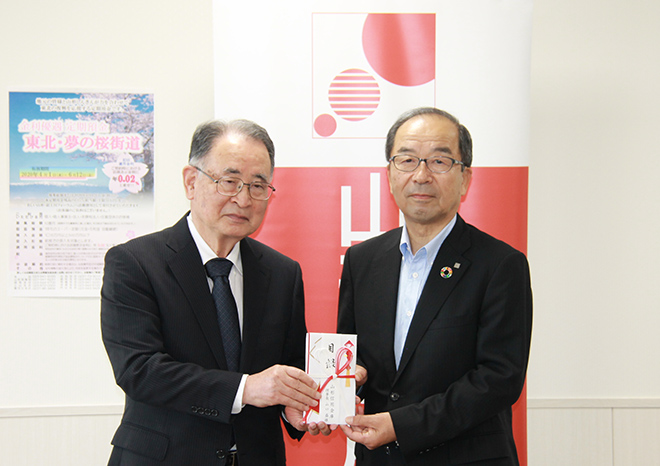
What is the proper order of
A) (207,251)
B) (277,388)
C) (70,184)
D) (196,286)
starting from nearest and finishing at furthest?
(277,388) < (196,286) < (207,251) < (70,184)

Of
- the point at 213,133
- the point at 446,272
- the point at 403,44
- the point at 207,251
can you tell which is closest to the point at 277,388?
the point at 207,251

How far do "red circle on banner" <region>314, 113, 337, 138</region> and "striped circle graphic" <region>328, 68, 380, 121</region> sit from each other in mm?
51

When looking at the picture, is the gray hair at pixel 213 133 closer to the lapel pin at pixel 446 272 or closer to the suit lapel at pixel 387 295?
the suit lapel at pixel 387 295

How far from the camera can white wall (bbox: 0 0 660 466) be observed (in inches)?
125

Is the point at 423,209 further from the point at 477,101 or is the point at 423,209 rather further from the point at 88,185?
the point at 88,185

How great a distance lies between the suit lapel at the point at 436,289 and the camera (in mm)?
1761

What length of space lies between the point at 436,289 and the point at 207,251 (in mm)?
823

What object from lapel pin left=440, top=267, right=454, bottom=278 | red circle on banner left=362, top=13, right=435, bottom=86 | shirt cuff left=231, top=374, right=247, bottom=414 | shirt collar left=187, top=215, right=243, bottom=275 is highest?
red circle on banner left=362, top=13, right=435, bottom=86

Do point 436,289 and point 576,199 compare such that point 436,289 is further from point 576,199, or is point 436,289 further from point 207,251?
point 576,199

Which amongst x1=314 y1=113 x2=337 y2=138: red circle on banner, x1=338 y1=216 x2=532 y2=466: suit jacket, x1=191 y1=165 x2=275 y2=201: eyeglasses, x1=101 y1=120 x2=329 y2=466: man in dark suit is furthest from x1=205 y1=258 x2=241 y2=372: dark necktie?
x1=314 y1=113 x2=337 y2=138: red circle on banner

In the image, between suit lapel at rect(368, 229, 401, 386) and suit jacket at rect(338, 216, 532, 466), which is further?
suit lapel at rect(368, 229, 401, 386)

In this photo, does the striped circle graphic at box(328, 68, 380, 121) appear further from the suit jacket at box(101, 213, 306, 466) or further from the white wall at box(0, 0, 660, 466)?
the suit jacket at box(101, 213, 306, 466)

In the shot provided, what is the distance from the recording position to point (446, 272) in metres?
1.81

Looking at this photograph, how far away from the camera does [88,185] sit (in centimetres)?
316
